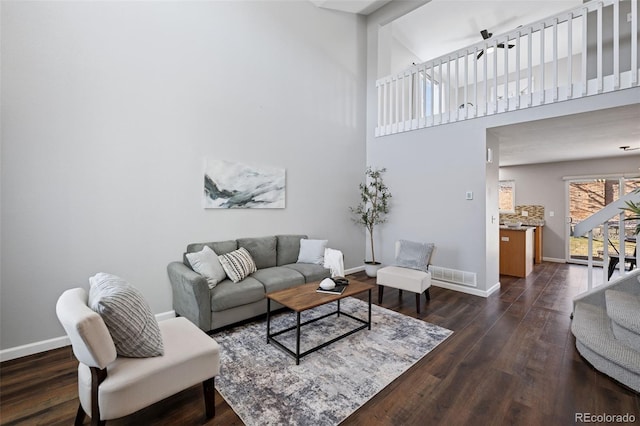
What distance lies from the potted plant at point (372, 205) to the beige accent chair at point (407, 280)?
3.80 ft

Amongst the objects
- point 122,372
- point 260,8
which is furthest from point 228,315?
point 260,8

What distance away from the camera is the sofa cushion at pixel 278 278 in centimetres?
326

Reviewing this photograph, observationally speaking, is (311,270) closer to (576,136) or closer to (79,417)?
(79,417)

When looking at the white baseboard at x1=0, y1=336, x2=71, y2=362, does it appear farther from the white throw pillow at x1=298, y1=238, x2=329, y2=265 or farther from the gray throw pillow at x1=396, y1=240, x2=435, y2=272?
the gray throw pillow at x1=396, y1=240, x2=435, y2=272

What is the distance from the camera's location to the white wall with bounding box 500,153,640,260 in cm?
620

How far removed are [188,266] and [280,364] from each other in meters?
1.57

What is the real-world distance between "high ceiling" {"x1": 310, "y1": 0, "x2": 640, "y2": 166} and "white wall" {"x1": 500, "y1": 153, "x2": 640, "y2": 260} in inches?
12.2

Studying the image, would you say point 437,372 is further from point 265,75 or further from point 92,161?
point 265,75

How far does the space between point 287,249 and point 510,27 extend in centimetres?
641

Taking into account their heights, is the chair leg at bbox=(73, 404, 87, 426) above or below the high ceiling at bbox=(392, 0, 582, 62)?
below

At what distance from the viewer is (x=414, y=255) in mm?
4008

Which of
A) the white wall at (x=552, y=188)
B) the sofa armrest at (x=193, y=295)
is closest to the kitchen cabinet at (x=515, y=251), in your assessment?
the white wall at (x=552, y=188)

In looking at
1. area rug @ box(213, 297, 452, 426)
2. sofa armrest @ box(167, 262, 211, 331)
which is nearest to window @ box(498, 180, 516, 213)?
area rug @ box(213, 297, 452, 426)

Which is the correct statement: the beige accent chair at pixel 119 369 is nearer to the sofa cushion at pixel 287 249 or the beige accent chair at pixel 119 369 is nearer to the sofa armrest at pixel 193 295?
the sofa armrest at pixel 193 295
